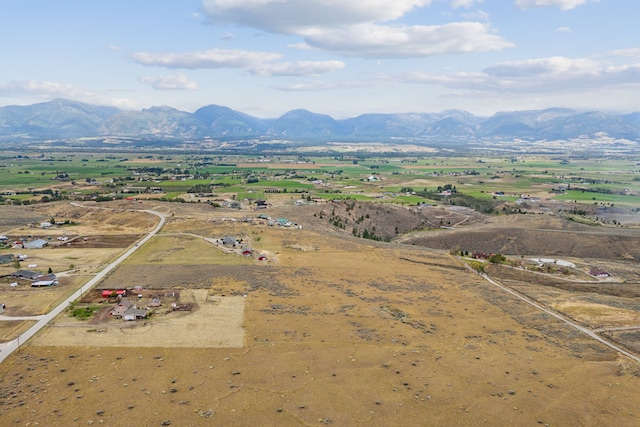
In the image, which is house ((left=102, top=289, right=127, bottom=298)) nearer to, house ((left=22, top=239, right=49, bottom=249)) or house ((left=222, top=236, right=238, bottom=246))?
house ((left=222, top=236, right=238, bottom=246))

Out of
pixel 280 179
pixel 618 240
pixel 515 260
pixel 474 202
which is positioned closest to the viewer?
pixel 515 260

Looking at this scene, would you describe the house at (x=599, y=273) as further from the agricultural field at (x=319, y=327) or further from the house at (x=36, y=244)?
the house at (x=36, y=244)

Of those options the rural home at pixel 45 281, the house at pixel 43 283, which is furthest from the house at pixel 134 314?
the rural home at pixel 45 281

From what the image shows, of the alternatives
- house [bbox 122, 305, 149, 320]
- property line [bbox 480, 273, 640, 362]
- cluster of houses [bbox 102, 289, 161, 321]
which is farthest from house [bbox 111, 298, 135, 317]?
property line [bbox 480, 273, 640, 362]

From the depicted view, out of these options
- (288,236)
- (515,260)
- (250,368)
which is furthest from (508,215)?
(250,368)

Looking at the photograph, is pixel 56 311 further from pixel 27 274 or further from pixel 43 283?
pixel 27 274

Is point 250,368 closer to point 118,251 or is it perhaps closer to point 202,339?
point 202,339

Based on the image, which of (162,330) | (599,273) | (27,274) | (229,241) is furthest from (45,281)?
(599,273)
